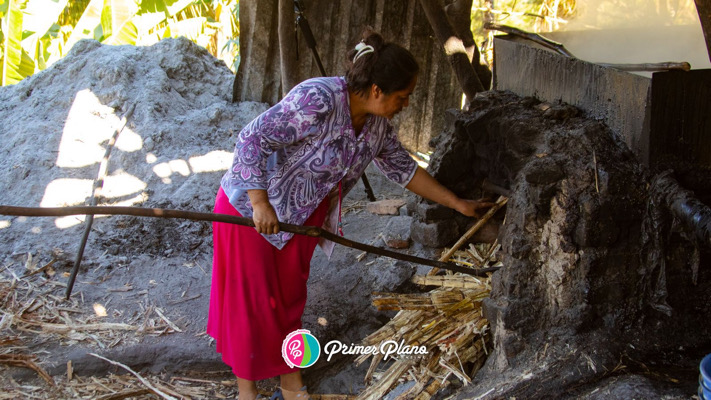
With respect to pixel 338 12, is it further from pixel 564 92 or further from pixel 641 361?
pixel 641 361

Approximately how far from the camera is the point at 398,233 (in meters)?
3.87

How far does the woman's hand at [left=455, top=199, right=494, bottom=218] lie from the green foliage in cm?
557

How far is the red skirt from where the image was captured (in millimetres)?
2682

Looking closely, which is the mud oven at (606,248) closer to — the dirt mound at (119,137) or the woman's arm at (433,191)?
the woman's arm at (433,191)

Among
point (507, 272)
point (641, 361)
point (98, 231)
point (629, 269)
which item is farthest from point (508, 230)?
point (98, 231)

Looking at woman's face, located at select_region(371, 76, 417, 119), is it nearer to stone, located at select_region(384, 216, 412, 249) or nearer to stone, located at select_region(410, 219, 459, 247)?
stone, located at select_region(410, 219, 459, 247)

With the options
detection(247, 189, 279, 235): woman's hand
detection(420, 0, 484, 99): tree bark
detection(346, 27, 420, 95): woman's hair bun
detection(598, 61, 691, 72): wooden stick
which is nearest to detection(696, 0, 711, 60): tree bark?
detection(598, 61, 691, 72): wooden stick

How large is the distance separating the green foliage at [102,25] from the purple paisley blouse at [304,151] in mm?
5363

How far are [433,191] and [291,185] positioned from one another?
794 mm

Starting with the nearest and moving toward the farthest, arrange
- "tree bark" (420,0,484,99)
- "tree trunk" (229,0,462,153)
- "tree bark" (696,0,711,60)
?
"tree bark" (696,0,711,60) → "tree bark" (420,0,484,99) → "tree trunk" (229,0,462,153)

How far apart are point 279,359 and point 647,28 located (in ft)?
14.4

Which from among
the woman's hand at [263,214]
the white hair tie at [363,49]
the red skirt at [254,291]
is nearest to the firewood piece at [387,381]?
the red skirt at [254,291]

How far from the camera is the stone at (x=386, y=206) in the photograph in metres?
4.60

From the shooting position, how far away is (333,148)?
2566mm
